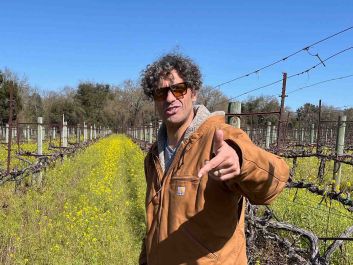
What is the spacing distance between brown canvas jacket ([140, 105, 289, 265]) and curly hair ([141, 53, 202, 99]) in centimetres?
41

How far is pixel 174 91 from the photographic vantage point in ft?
7.54

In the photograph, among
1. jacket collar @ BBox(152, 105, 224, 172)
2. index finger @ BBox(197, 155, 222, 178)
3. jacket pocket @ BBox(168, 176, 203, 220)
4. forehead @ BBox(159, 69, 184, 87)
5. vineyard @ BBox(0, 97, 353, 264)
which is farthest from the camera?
vineyard @ BBox(0, 97, 353, 264)

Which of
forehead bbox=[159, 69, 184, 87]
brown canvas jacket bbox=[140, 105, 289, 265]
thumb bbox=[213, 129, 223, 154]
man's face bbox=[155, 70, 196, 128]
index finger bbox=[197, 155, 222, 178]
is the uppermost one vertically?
forehead bbox=[159, 69, 184, 87]

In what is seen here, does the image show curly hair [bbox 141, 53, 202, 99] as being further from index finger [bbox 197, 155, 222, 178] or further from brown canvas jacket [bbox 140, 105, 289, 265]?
index finger [bbox 197, 155, 222, 178]

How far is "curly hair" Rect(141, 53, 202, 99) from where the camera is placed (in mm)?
2381

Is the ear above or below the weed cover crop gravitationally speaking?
above

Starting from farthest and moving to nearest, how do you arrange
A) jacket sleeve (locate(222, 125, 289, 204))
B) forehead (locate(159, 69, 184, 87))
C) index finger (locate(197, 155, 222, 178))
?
forehead (locate(159, 69, 184, 87))
jacket sleeve (locate(222, 125, 289, 204))
index finger (locate(197, 155, 222, 178))

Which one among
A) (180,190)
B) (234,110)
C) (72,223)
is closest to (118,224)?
(72,223)

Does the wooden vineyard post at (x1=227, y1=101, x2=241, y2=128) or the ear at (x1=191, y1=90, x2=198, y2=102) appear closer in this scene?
the ear at (x1=191, y1=90, x2=198, y2=102)

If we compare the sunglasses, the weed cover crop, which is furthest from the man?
the weed cover crop

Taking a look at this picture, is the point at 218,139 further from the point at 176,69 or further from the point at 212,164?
the point at 176,69

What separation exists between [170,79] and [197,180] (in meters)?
0.75

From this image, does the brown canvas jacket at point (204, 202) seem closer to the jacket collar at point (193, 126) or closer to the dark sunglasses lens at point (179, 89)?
the jacket collar at point (193, 126)

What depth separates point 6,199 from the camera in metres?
8.95
